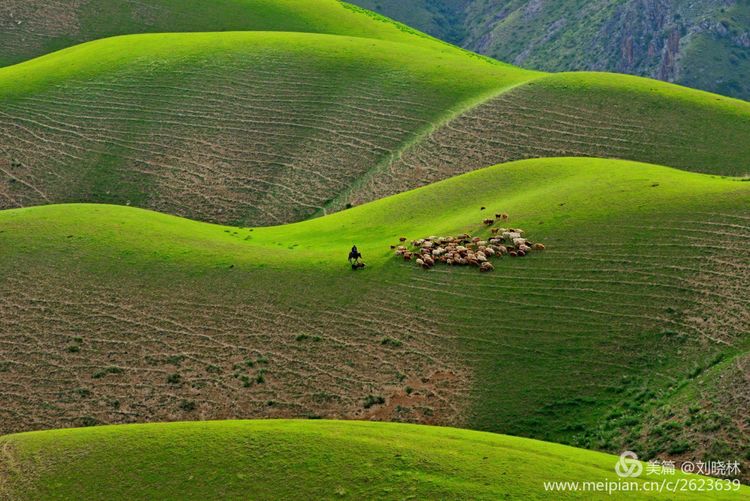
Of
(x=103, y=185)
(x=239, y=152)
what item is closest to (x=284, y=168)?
(x=239, y=152)

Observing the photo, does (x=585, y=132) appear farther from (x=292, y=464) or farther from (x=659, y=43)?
(x=659, y=43)

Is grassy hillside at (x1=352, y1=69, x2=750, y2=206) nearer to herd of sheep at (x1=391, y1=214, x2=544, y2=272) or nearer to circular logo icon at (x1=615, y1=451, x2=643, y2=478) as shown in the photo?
herd of sheep at (x1=391, y1=214, x2=544, y2=272)

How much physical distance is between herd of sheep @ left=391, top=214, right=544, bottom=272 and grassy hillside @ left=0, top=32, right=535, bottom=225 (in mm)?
20572

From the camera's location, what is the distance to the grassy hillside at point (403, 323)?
37.7 meters

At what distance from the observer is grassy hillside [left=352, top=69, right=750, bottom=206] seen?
66375mm

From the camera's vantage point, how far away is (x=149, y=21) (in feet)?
384

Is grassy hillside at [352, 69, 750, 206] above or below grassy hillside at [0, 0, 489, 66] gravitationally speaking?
below

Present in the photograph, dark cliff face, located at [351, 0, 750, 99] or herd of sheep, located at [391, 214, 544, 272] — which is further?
dark cliff face, located at [351, 0, 750, 99]

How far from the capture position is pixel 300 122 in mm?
78375

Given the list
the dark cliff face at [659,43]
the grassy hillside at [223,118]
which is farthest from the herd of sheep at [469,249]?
the dark cliff face at [659,43]

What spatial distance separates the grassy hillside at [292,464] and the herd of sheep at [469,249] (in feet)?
43.9

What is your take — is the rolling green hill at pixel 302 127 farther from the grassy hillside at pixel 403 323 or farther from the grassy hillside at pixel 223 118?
the grassy hillside at pixel 403 323

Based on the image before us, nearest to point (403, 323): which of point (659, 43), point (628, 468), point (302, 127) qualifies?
point (628, 468)

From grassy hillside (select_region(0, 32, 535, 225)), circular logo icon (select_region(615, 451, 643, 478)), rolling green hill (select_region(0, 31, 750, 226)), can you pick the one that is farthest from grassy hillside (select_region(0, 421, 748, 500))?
grassy hillside (select_region(0, 32, 535, 225))
